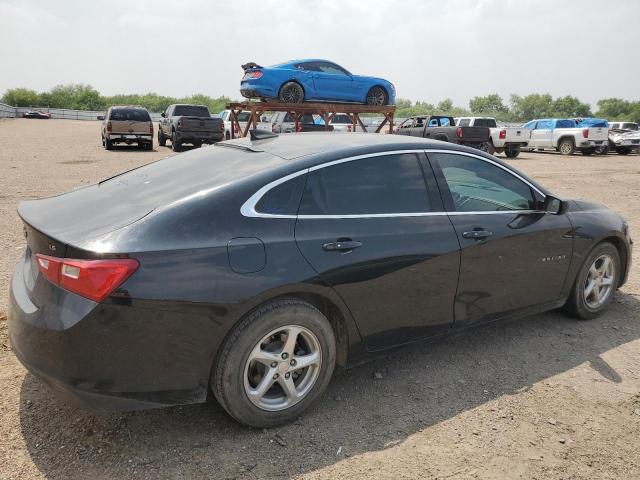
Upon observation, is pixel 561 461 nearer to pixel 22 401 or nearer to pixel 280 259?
pixel 280 259

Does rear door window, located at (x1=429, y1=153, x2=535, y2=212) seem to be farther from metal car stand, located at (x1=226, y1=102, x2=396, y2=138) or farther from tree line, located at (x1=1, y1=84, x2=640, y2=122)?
tree line, located at (x1=1, y1=84, x2=640, y2=122)

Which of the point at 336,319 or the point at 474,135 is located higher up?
the point at 474,135

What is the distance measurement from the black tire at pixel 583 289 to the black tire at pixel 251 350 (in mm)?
2448

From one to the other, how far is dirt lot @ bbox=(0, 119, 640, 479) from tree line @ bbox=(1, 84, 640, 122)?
325ft

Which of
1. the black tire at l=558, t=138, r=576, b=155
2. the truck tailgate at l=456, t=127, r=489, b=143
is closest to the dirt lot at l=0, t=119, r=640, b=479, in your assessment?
the truck tailgate at l=456, t=127, r=489, b=143

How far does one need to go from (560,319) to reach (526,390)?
4.54 feet

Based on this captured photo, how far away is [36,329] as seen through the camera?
96.6 inches

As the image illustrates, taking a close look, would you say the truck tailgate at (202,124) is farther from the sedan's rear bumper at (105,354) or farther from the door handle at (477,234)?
the sedan's rear bumper at (105,354)

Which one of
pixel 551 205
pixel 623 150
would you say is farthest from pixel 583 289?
pixel 623 150

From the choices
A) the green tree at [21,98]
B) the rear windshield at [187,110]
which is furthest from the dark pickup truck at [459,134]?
the green tree at [21,98]

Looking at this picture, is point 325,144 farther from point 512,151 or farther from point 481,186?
point 512,151

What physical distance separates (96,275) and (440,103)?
485 ft

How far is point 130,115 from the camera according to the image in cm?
2111

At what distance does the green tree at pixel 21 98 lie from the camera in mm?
110438
